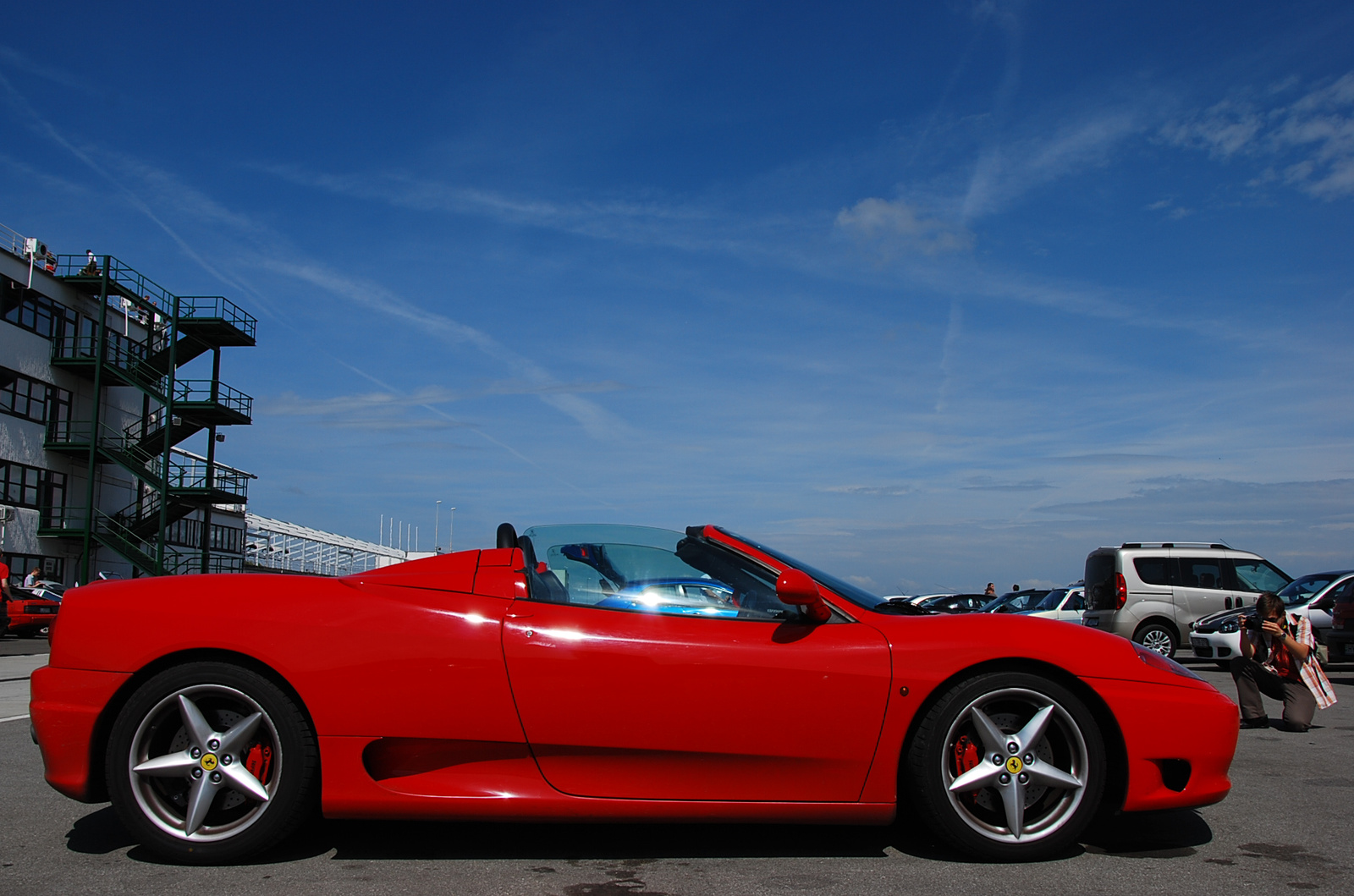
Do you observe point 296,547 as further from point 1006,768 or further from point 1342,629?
point 1006,768

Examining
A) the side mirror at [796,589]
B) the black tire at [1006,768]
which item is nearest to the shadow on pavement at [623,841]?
the black tire at [1006,768]

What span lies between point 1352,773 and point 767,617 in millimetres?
3913

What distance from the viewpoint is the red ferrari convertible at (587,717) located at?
3381mm

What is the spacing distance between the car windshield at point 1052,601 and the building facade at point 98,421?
26646mm

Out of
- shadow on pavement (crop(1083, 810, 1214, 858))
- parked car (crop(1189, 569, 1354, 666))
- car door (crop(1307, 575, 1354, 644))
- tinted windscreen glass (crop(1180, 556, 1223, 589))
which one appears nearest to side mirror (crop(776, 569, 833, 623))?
shadow on pavement (crop(1083, 810, 1214, 858))

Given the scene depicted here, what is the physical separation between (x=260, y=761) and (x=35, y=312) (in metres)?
35.0

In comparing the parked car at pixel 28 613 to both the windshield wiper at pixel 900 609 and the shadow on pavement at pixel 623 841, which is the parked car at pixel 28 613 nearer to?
the shadow on pavement at pixel 623 841

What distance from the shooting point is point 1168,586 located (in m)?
14.7

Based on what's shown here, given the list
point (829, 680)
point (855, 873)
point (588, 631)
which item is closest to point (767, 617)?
point (829, 680)

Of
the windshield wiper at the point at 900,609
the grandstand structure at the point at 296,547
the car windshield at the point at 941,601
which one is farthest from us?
the grandstand structure at the point at 296,547

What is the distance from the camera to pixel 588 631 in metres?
3.47

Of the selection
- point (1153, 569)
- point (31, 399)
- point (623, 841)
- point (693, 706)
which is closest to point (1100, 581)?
point (1153, 569)

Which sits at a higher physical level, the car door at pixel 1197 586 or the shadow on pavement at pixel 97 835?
the car door at pixel 1197 586

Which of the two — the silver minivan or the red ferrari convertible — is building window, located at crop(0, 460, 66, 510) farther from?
the red ferrari convertible
